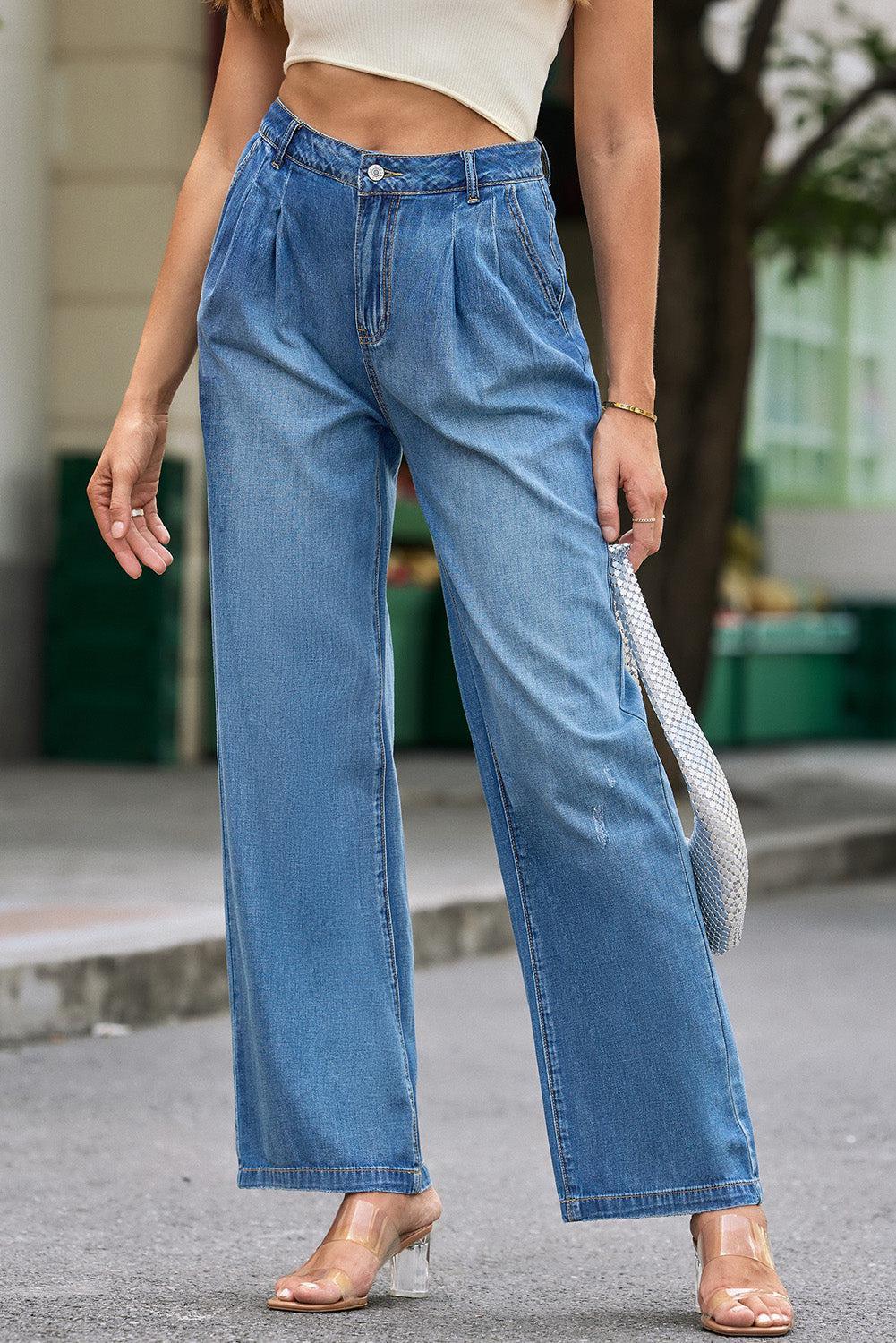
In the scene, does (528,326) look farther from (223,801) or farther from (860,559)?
(860,559)

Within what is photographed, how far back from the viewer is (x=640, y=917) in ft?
8.55

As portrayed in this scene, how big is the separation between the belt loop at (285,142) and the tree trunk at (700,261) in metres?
6.74

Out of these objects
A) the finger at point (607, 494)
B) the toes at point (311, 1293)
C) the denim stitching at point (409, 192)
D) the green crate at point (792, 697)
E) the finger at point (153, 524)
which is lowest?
the green crate at point (792, 697)

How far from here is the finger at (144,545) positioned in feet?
9.23

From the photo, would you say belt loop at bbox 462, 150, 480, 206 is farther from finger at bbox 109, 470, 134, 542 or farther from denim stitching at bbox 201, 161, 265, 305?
finger at bbox 109, 470, 134, 542

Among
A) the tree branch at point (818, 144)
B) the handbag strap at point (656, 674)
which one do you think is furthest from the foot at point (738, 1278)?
the tree branch at point (818, 144)

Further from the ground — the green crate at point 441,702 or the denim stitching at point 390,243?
the denim stitching at point 390,243

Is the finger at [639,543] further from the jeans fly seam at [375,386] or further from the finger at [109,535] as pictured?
the finger at [109,535]

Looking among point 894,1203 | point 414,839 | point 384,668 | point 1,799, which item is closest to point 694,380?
point 414,839

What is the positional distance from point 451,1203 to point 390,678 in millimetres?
1036

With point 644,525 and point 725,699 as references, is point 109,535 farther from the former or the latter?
point 725,699

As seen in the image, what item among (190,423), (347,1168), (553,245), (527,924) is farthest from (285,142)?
(190,423)

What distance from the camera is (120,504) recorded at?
2809 mm

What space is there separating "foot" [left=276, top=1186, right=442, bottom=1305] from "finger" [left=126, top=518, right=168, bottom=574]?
0.81 m
